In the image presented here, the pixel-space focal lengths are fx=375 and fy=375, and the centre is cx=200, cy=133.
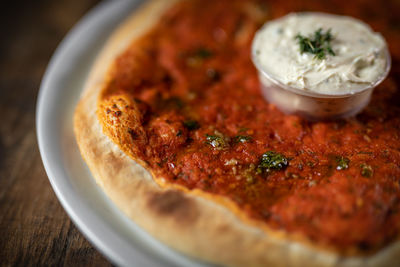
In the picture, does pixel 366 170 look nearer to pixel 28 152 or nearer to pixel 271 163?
pixel 271 163

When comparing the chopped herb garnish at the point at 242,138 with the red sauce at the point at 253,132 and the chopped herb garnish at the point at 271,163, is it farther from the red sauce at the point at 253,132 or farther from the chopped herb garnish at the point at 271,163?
the chopped herb garnish at the point at 271,163

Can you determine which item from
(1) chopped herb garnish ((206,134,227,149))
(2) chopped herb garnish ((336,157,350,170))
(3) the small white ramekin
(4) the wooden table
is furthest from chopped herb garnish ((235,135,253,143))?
(4) the wooden table

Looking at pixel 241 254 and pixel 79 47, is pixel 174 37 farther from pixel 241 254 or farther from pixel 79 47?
pixel 241 254

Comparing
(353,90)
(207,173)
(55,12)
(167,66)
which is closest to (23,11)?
(55,12)

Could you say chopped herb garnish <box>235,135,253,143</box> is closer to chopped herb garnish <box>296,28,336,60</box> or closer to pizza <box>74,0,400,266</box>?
pizza <box>74,0,400,266</box>

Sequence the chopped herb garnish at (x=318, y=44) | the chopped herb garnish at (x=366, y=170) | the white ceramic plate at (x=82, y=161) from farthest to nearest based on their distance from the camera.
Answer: the chopped herb garnish at (x=318, y=44) < the chopped herb garnish at (x=366, y=170) < the white ceramic plate at (x=82, y=161)

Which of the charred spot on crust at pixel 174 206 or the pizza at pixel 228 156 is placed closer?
the pizza at pixel 228 156

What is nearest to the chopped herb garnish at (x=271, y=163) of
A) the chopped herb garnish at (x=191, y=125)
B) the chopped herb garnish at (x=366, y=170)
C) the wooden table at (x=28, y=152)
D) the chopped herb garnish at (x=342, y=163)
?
the chopped herb garnish at (x=342, y=163)
